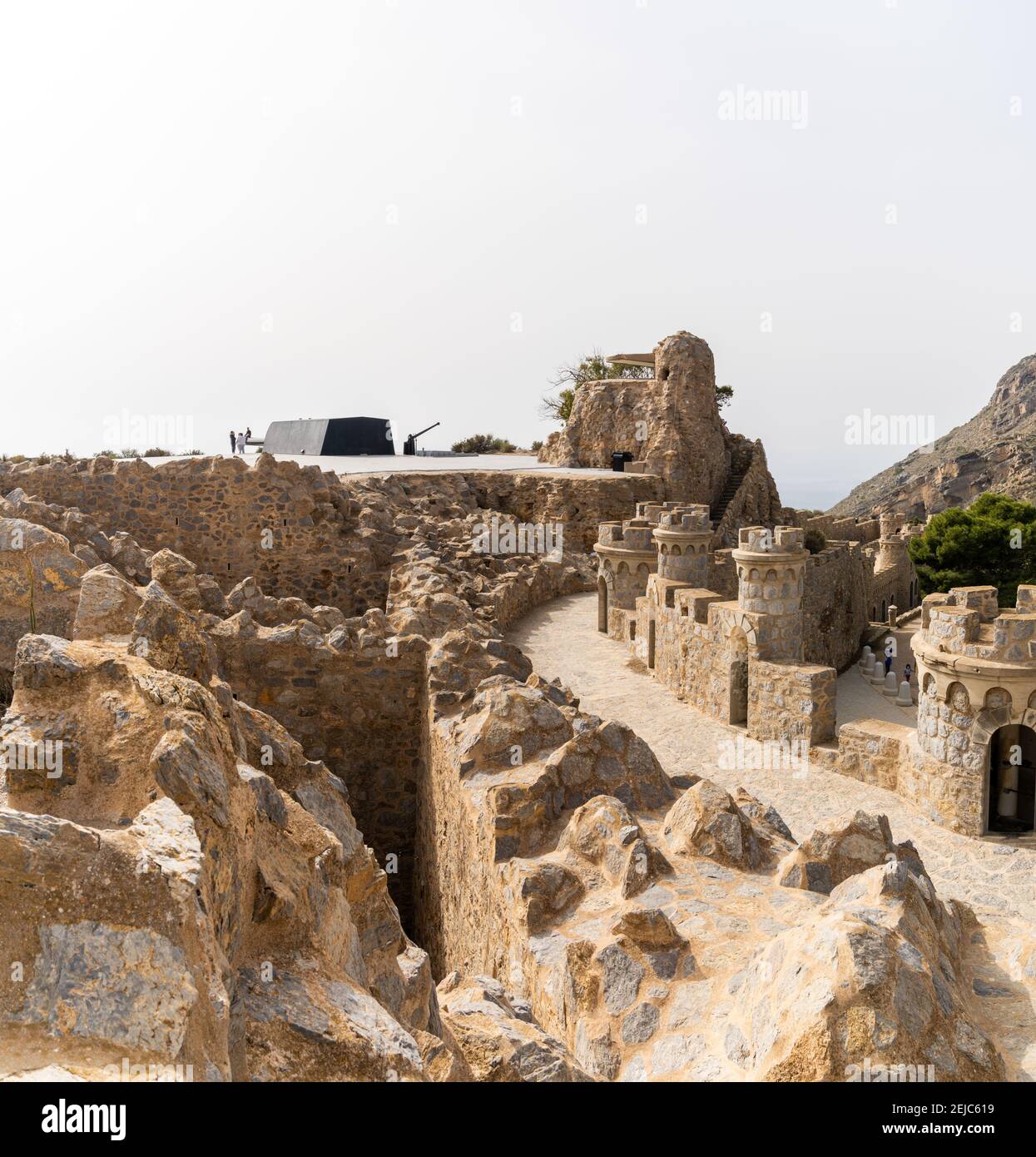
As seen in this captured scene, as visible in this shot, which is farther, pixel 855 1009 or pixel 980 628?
pixel 980 628

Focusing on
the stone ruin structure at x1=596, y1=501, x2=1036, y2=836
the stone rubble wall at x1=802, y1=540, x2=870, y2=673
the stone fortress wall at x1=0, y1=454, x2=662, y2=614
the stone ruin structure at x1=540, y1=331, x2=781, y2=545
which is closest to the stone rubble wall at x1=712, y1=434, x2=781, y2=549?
the stone ruin structure at x1=540, y1=331, x2=781, y2=545

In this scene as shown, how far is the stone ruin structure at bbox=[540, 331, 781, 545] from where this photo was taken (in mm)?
29406

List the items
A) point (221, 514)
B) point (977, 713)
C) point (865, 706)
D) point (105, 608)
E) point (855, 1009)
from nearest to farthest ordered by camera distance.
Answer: point (855, 1009), point (105, 608), point (977, 713), point (221, 514), point (865, 706)

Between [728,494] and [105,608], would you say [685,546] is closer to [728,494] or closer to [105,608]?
[105,608]

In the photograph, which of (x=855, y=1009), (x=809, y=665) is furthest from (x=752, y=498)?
(x=855, y=1009)

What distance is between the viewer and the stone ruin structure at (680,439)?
2941 cm

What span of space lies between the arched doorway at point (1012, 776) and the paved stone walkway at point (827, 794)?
107 cm

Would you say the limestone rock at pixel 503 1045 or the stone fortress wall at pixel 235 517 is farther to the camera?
the stone fortress wall at pixel 235 517

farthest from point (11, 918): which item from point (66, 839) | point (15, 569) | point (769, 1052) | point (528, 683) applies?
point (528, 683)

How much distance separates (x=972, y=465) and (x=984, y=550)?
43818mm

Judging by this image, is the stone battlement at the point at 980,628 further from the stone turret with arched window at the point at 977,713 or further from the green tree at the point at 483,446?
the green tree at the point at 483,446

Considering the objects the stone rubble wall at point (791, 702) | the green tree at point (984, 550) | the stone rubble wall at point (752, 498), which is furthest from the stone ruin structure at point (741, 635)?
the green tree at point (984, 550)

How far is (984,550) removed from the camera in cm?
3197

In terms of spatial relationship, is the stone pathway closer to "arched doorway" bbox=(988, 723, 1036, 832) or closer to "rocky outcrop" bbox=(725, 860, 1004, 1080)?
"arched doorway" bbox=(988, 723, 1036, 832)
